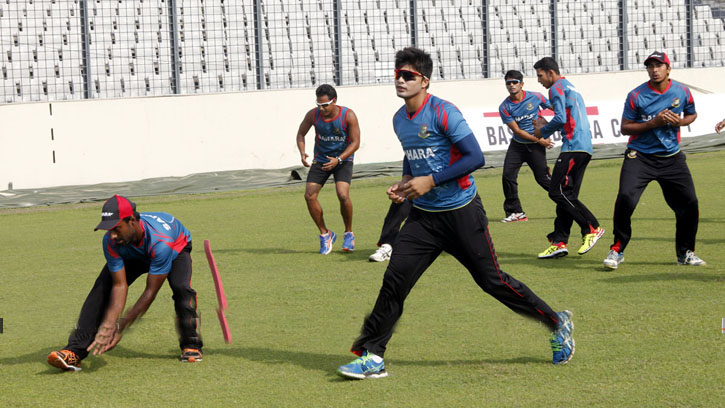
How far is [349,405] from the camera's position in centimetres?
466

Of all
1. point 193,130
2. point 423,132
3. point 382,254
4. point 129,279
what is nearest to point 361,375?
point 423,132

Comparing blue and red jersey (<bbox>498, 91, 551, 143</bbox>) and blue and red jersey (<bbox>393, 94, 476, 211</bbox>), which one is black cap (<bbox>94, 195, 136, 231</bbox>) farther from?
blue and red jersey (<bbox>498, 91, 551, 143</bbox>)

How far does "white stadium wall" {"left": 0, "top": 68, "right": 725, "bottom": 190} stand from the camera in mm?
20625

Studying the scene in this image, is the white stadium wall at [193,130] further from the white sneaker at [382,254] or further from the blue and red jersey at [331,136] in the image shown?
the white sneaker at [382,254]

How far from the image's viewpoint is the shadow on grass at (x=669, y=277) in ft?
24.7

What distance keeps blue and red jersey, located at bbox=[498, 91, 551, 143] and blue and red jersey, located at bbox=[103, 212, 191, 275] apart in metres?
7.11

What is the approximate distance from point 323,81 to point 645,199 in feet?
39.4

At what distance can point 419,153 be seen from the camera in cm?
528

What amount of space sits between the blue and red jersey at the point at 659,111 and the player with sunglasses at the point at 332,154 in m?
3.45

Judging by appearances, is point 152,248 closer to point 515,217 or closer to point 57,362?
point 57,362

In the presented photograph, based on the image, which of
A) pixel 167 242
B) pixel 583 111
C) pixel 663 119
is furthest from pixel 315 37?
pixel 167 242

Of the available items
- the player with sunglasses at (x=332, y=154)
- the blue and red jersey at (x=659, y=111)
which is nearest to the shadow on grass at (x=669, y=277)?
the blue and red jersey at (x=659, y=111)

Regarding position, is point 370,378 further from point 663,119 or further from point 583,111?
point 583,111

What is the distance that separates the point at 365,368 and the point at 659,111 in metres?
4.38
